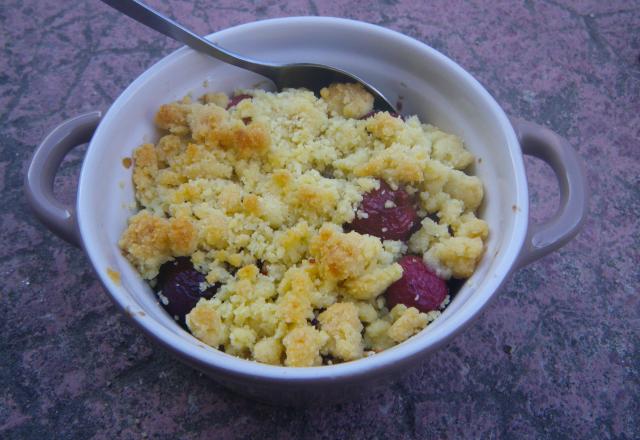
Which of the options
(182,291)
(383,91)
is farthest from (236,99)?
(182,291)

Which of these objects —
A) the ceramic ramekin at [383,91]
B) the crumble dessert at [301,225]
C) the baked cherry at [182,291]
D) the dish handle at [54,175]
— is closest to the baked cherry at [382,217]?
the crumble dessert at [301,225]

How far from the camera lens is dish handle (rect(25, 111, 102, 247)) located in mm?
826

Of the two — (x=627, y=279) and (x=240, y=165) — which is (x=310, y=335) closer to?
(x=240, y=165)

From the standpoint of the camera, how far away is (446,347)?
108cm

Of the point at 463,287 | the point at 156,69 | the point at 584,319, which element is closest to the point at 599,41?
the point at 584,319

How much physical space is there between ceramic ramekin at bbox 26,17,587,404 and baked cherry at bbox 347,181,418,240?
0.40ft

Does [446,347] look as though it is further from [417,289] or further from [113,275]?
[113,275]

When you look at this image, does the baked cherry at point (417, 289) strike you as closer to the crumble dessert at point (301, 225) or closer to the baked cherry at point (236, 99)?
the crumble dessert at point (301, 225)

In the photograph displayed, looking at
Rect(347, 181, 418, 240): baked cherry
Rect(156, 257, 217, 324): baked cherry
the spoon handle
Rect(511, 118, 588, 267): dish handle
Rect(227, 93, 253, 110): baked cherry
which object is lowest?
Rect(156, 257, 217, 324): baked cherry

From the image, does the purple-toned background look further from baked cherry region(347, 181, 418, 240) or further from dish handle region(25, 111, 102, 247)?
dish handle region(25, 111, 102, 247)

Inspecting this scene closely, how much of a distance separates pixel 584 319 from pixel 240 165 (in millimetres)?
759

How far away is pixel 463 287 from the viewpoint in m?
0.83

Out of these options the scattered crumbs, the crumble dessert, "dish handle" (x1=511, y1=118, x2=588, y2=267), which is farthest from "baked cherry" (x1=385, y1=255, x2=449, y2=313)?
the scattered crumbs

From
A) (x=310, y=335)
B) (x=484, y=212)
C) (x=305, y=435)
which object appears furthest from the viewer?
(x=305, y=435)
